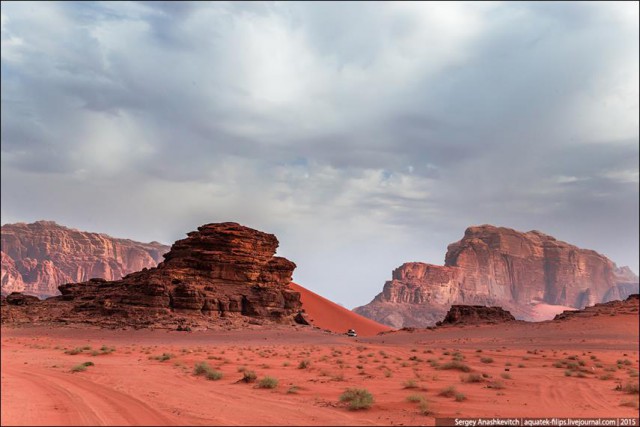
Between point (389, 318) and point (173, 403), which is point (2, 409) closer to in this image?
point (173, 403)

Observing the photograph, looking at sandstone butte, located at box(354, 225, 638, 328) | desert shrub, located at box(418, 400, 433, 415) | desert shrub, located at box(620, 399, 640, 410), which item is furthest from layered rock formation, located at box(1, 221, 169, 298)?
desert shrub, located at box(620, 399, 640, 410)

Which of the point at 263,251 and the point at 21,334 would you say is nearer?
the point at 21,334

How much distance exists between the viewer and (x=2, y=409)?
960 cm

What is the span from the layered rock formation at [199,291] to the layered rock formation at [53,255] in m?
124

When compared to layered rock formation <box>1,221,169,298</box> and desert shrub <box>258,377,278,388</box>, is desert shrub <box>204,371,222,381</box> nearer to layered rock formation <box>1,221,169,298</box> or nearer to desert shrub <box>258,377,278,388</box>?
desert shrub <box>258,377,278,388</box>

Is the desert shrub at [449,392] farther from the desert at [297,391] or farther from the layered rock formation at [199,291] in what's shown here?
the layered rock formation at [199,291]

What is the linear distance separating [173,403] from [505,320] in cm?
6017

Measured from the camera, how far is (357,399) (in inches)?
466

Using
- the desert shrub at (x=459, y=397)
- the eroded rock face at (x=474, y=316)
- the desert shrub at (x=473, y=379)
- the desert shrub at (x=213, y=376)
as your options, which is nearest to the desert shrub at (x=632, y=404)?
the desert shrub at (x=459, y=397)

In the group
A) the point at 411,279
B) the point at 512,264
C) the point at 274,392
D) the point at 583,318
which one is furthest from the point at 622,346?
the point at 512,264

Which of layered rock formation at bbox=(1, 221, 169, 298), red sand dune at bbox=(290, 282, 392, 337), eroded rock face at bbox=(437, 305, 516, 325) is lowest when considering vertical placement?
red sand dune at bbox=(290, 282, 392, 337)

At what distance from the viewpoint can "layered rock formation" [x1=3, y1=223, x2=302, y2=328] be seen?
49.2 m

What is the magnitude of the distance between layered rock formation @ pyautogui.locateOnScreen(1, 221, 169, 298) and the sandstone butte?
10264cm

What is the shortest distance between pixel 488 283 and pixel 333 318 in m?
104
